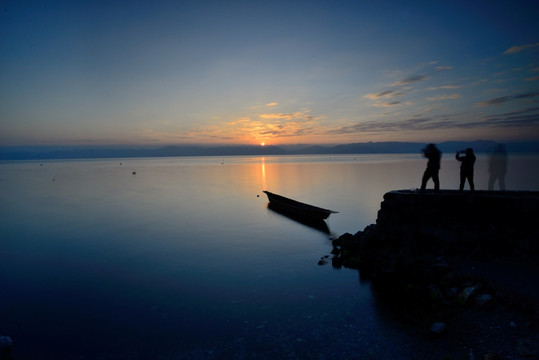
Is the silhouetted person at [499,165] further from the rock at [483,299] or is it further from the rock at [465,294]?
the rock at [483,299]

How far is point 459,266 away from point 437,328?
16.2 ft

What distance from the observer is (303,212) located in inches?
1160

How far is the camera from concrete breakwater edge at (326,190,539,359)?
8.77m

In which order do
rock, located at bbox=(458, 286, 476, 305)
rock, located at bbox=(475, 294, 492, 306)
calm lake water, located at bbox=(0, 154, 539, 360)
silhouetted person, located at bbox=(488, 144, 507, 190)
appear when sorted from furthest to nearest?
silhouetted person, located at bbox=(488, 144, 507, 190) → rock, located at bbox=(458, 286, 476, 305) → rock, located at bbox=(475, 294, 492, 306) → calm lake water, located at bbox=(0, 154, 539, 360)

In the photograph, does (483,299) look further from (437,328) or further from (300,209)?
(300,209)

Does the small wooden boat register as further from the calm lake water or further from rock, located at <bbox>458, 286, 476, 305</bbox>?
rock, located at <bbox>458, 286, 476, 305</bbox>

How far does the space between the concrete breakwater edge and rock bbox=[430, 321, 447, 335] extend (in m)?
0.03

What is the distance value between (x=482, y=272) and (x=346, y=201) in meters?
27.5

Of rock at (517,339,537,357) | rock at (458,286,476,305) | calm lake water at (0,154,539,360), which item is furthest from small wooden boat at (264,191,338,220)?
rock at (517,339,537,357)

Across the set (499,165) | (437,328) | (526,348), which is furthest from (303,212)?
(526,348)

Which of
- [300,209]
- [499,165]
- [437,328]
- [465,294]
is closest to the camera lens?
[437,328]

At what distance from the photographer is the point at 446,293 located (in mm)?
11141

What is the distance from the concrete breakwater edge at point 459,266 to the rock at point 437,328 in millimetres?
29

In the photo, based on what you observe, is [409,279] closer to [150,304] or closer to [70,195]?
[150,304]
